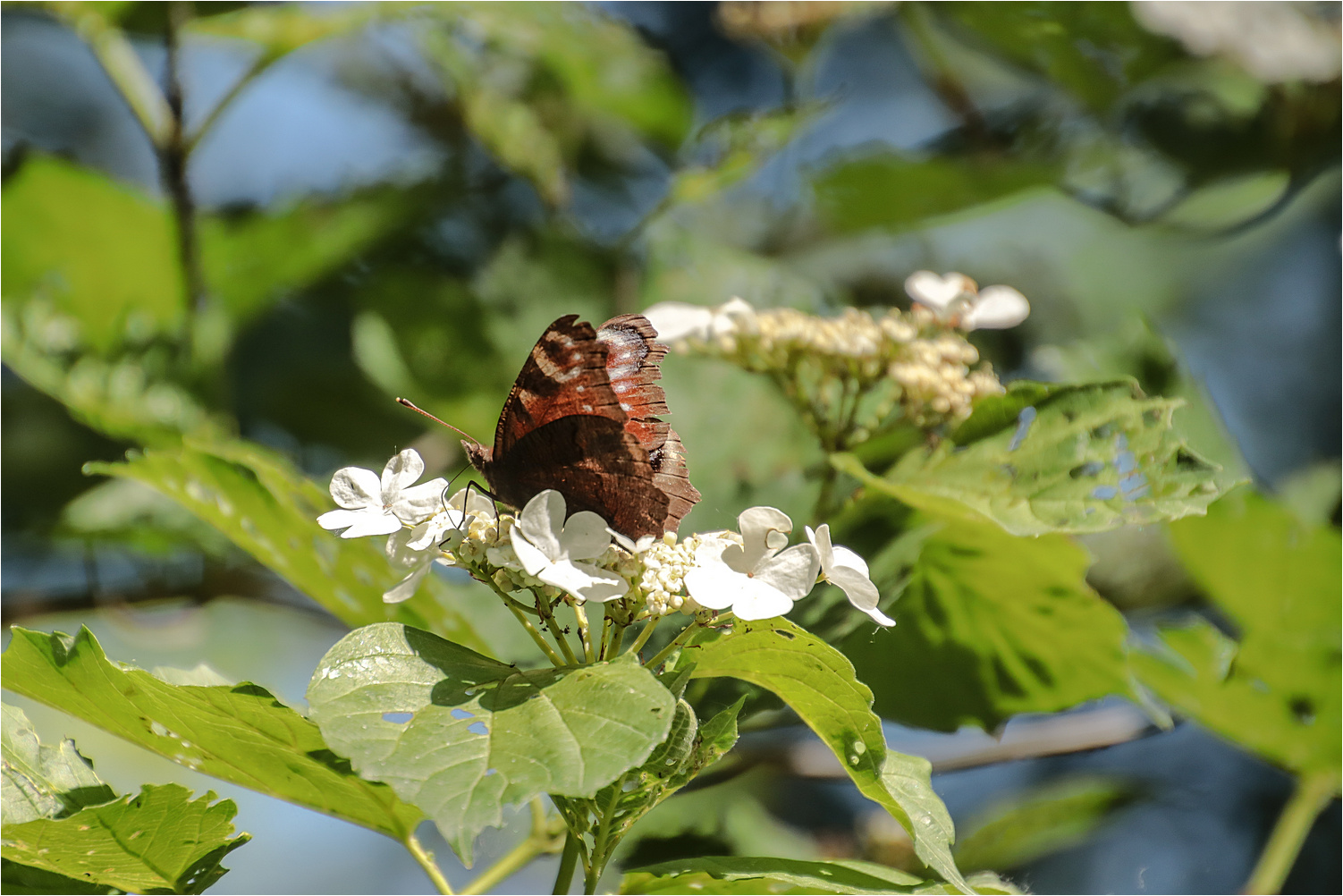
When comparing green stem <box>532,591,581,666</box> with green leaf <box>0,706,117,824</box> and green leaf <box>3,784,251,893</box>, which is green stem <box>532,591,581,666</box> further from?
green leaf <box>0,706,117,824</box>

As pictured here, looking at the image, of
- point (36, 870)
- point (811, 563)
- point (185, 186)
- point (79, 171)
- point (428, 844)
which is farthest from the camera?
point (79, 171)

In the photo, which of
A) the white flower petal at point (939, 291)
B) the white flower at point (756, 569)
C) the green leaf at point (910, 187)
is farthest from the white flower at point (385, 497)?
the green leaf at point (910, 187)

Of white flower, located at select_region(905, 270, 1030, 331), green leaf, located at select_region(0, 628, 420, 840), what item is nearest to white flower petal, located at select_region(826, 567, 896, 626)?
green leaf, located at select_region(0, 628, 420, 840)

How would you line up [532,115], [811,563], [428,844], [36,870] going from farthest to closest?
[532,115]
[428,844]
[36,870]
[811,563]

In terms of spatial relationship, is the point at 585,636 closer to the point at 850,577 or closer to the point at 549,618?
the point at 549,618

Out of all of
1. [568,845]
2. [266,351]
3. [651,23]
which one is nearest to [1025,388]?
[568,845]

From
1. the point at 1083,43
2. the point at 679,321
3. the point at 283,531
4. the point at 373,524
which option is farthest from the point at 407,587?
the point at 1083,43

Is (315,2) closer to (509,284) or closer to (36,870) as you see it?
(509,284)
